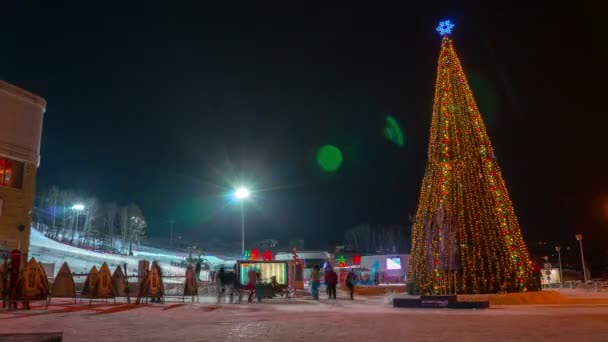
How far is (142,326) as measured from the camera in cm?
1184

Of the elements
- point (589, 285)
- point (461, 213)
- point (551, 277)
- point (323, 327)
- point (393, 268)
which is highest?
point (461, 213)

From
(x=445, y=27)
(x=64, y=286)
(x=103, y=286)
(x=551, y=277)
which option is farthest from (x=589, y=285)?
(x=64, y=286)

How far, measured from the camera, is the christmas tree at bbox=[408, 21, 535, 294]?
18500mm

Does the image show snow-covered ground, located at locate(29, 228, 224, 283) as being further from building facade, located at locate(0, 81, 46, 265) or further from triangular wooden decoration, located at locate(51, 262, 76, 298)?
triangular wooden decoration, located at locate(51, 262, 76, 298)

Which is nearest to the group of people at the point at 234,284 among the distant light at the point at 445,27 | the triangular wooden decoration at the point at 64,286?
the triangular wooden decoration at the point at 64,286

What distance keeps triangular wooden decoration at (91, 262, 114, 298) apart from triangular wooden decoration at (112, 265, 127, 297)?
8.17 feet

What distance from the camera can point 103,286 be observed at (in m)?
21.4

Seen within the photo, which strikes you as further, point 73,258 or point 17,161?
point 73,258

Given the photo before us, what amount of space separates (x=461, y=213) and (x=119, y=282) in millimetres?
16312

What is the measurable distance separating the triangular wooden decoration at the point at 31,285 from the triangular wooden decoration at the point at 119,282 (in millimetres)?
5397

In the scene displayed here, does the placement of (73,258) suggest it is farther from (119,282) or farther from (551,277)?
(551,277)

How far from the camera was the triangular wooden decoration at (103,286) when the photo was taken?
69.4 ft

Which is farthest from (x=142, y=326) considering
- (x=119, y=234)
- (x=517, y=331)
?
(x=119, y=234)

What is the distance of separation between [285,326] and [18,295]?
38.1ft
